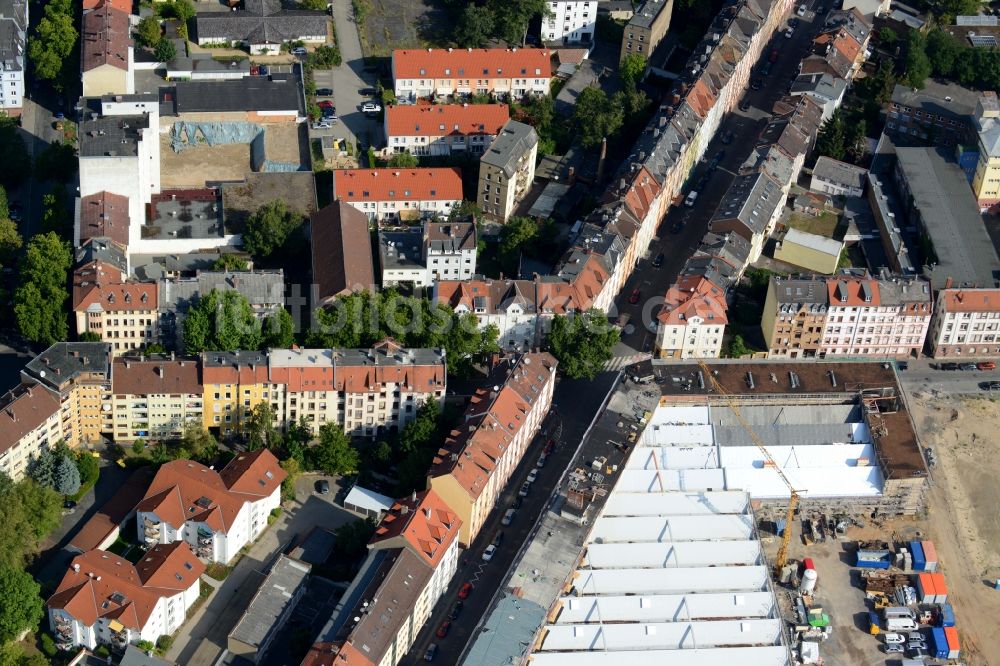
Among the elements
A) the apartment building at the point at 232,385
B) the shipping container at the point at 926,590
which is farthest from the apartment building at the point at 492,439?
the shipping container at the point at 926,590

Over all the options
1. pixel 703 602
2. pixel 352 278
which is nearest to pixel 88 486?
pixel 352 278

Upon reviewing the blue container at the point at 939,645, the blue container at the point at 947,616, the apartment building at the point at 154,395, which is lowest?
the blue container at the point at 939,645

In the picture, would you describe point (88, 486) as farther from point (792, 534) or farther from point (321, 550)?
point (792, 534)

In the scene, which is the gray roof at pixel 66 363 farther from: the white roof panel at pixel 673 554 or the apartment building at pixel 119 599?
the white roof panel at pixel 673 554

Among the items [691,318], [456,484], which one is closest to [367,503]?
[456,484]

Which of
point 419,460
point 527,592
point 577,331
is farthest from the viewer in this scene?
point 577,331

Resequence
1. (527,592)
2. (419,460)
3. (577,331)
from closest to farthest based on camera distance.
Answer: (527,592)
(419,460)
(577,331)

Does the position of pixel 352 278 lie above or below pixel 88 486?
above
